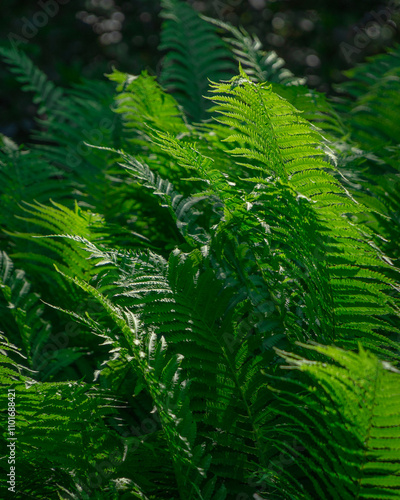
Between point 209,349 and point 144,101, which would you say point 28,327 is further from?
point 144,101

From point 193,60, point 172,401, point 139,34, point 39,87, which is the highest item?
point 193,60

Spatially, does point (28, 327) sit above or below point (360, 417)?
below

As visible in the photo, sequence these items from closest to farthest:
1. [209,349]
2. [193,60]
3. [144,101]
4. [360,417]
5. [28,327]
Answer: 1. [360,417]
2. [209,349]
3. [28,327]
4. [144,101]
5. [193,60]

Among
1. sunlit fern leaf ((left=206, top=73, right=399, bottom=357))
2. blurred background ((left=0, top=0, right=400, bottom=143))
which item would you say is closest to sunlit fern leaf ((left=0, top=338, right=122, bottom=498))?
sunlit fern leaf ((left=206, top=73, right=399, bottom=357))

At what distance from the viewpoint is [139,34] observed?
154 inches

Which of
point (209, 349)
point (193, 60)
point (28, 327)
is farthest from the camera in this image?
point (193, 60)

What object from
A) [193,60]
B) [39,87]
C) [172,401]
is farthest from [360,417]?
[39,87]

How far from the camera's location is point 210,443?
94 centimetres

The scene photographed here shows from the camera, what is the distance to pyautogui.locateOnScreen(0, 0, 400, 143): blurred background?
3.74 m

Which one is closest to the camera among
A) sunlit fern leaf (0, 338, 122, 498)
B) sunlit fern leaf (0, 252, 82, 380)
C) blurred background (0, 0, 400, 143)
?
sunlit fern leaf (0, 338, 122, 498)

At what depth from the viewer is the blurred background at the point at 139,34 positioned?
12.3ft

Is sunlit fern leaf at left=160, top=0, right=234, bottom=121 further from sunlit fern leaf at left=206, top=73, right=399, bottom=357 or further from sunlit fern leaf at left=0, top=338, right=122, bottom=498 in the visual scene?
sunlit fern leaf at left=0, top=338, right=122, bottom=498

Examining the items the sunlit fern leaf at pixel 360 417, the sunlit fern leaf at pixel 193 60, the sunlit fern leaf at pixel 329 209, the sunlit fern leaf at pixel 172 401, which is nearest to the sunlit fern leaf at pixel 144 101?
the sunlit fern leaf at pixel 193 60

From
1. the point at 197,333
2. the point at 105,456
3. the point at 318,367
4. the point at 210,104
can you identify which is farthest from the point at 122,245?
the point at 210,104
